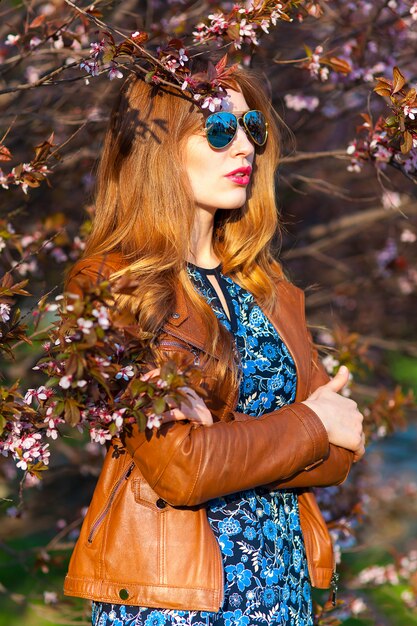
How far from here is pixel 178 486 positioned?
2160mm

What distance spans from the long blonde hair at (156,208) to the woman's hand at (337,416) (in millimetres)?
298

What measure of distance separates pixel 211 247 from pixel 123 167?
43 centimetres

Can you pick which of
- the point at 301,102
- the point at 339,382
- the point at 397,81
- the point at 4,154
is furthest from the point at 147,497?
the point at 301,102

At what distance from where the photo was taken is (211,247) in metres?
2.93

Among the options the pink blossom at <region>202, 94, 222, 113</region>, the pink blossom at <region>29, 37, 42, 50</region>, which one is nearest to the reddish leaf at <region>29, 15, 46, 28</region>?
the pink blossom at <region>29, 37, 42, 50</region>

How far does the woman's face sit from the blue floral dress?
24 cm

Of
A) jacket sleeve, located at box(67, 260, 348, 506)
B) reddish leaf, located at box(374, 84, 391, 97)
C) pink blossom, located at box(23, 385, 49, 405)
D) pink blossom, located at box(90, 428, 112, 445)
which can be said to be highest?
reddish leaf, located at box(374, 84, 391, 97)

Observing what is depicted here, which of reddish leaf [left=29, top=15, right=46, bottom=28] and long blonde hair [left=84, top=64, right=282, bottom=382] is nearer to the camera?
long blonde hair [left=84, top=64, right=282, bottom=382]

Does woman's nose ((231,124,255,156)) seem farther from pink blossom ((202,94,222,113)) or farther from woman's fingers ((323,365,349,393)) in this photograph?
woman's fingers ((323,365,349,393))

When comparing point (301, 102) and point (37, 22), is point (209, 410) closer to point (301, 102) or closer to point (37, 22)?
point (37, 22)

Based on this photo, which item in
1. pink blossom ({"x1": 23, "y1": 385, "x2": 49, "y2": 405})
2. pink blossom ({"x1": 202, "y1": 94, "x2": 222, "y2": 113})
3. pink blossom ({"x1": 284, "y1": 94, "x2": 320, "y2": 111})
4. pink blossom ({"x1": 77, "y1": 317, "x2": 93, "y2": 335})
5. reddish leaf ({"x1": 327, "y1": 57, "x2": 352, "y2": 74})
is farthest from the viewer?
pink blossom ({"x1": 284, "y1": 94, "x2": 320, "y2": 111})

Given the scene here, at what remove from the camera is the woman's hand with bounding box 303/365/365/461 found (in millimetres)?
2459

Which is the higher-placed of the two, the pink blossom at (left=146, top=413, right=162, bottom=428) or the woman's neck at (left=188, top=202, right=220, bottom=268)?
the pink blossom at (left=146, top=413, right=162, bottom=428)

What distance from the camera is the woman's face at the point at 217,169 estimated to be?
262cm
